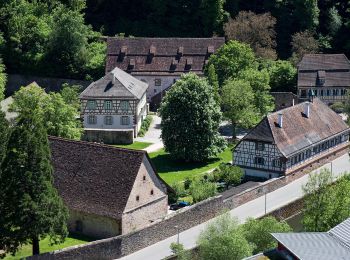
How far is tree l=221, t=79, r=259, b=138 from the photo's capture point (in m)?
83.8

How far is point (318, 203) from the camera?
56844 millimetres

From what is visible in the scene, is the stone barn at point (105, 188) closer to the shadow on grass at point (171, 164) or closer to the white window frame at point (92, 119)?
the shadow on grass at point (171, 164)

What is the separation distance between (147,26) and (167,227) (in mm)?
54717

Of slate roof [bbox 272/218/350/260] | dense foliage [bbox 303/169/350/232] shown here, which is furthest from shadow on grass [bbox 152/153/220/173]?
slate roof [bbox 272/218/350/260]

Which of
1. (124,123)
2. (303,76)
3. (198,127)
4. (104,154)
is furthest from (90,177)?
(303,76)

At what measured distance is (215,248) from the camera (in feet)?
169

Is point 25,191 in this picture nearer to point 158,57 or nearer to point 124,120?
point 124,120

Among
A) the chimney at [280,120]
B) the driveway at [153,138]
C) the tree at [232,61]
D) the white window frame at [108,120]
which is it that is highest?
the tree at [232,61]

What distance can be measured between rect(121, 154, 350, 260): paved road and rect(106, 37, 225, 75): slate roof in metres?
23.7

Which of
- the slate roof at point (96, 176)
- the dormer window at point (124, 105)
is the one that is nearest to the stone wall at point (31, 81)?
the dormer window at point (124, 105)

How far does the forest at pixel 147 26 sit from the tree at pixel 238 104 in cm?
1808

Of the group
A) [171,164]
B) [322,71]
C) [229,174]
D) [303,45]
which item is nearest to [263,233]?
[229,174]

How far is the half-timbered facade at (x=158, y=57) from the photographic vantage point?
322ft

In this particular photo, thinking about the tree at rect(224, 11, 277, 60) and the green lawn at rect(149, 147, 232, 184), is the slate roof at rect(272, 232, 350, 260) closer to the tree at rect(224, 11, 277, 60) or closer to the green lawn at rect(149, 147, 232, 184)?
the green lawn at rect(149, 147, 232, 184)
